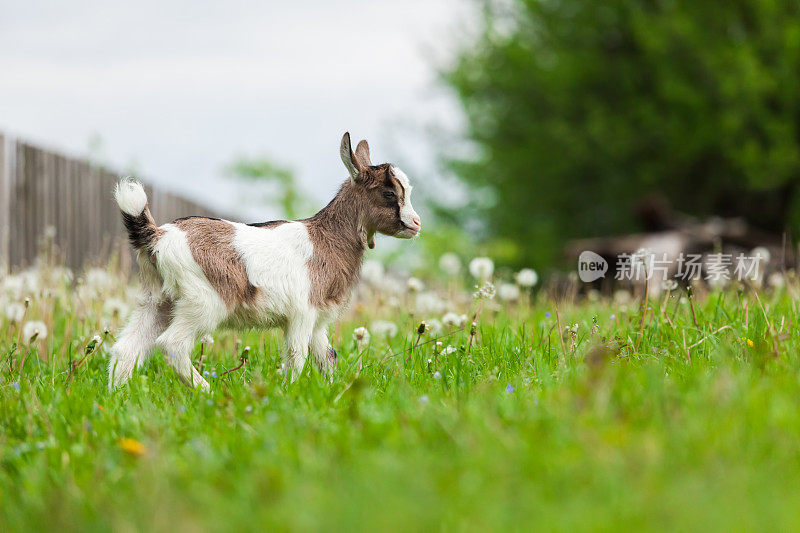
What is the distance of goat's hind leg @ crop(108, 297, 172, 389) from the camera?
4246 millimetres

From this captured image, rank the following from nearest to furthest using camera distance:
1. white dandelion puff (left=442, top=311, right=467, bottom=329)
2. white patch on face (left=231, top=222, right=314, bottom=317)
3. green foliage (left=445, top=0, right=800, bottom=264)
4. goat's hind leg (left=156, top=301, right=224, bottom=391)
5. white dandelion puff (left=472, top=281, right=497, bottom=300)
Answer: goat's hind leg (left=156, top=301, right=224, bottom=391), white patch on face (left=231, top=222, right=314, bottom=317), white dandelion puff (left=472, top=281, right=497, bottom=300), white dandelion puff (left=442, top=311, right=467, bottom=329), green foliage (left=445, top=0, right=800, bottom=264)

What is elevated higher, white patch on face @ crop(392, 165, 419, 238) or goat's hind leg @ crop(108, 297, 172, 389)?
white patch on face @ crop(392, 165, 419, 238)

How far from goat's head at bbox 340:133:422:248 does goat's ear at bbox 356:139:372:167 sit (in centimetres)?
11

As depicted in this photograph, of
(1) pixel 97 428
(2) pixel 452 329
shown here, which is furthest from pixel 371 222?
(1) pixel 97 428

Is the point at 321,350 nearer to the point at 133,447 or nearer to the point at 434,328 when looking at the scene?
the point at 434,328

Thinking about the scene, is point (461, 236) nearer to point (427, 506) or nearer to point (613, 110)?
point (613, 110)

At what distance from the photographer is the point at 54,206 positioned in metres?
11.1

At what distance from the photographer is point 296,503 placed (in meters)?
2.20

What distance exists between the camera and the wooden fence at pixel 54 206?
402 inches

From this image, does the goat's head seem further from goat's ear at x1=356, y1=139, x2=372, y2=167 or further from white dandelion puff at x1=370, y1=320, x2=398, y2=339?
→ white dandelion puff at x1=370, y1=320, x2=398, y2=339

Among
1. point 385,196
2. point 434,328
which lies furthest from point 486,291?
point 385,196

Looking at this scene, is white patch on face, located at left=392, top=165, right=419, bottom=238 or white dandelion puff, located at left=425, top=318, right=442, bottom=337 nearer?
white patch on face, located at left=392, top=165, right=419, bottom=238

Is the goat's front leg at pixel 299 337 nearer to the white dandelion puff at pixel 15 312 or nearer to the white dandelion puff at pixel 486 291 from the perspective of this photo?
the white dandelion puff at pixel 486 291

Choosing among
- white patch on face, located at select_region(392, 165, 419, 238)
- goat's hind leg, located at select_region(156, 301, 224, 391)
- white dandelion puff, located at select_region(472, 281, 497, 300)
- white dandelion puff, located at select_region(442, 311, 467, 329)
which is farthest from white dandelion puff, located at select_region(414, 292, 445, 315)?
goat's hind leg, located at select_region(156, 301, 224, 391)
